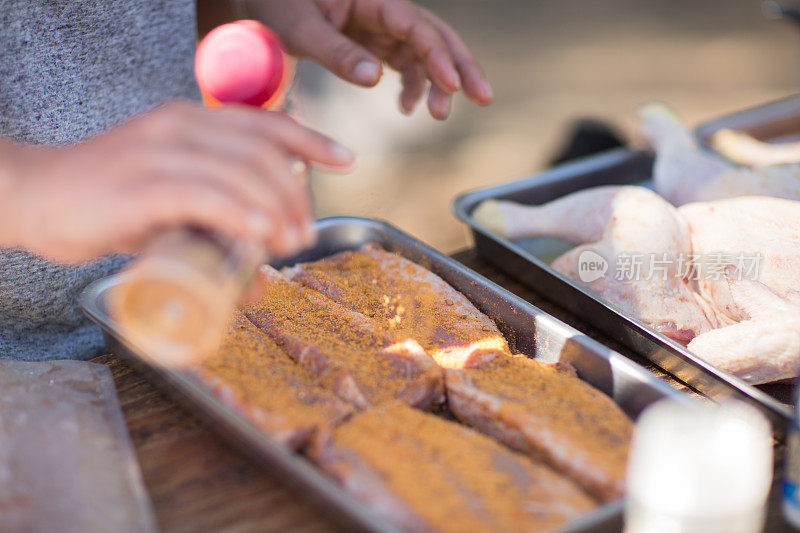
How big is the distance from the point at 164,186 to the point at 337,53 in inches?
34.8

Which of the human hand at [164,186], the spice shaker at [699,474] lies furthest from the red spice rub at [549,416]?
the human hand at [164,186]

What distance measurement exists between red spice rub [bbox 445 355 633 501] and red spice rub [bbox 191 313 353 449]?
0.22 m

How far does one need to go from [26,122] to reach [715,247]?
5.05 ft

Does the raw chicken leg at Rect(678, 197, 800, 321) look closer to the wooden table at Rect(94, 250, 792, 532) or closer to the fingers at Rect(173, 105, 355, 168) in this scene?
the wooden table at Rect(94, 250, 792, 532)

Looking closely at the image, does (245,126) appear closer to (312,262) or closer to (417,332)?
(417,332)

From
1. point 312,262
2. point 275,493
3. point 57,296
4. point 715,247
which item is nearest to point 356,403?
point 275,493

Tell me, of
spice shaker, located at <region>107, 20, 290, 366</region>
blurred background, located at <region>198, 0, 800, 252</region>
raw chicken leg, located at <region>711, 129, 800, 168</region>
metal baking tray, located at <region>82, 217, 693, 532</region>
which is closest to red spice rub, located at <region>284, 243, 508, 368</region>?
metal baking tray, located at <region>82, 217, 693, 532</region>

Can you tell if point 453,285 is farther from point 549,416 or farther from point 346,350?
point 549,416

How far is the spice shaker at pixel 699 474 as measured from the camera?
807 mm

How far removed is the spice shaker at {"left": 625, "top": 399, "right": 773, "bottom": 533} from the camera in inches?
31.8

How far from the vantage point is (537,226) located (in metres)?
1.86

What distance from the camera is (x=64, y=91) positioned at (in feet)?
5.15

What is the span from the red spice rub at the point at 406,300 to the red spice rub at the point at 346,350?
63mm

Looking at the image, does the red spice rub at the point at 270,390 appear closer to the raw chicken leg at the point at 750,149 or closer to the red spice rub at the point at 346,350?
the red spice rub at the point at 346,350
